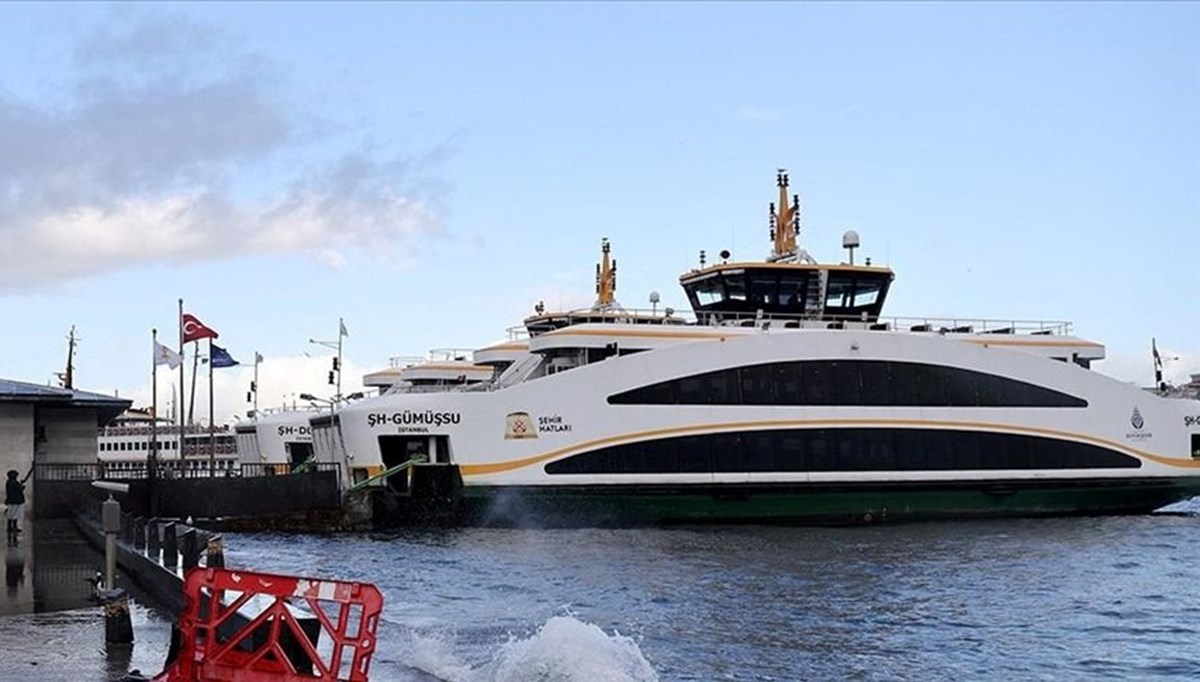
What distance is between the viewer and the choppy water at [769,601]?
1423 cm

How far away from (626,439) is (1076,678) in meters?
17.7

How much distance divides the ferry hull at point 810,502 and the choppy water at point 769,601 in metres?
0.77

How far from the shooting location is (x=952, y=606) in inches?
757

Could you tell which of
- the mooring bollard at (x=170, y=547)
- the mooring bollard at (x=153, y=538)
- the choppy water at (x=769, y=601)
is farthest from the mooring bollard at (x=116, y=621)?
the mooring bollard at (x=153, y=538)

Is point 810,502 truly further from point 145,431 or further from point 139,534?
point 145,431

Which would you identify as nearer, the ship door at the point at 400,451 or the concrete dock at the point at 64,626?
the concrete dock at the point at 64,626

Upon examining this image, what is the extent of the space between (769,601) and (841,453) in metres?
14.3

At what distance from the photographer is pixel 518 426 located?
31.1 m

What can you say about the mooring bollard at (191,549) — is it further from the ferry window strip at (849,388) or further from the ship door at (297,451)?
the ship door at (297,451)

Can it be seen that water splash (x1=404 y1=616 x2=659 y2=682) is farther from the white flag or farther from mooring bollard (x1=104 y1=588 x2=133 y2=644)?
the white flag

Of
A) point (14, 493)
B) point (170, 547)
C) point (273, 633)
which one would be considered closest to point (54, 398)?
point (14, 493)

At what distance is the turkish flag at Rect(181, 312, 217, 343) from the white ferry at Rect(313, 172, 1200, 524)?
3.82 metres

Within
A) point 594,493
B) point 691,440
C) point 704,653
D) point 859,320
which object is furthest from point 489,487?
point 704,653

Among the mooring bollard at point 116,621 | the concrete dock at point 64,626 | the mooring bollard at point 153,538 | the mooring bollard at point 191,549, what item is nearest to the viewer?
the concrete dock at point 64,626
